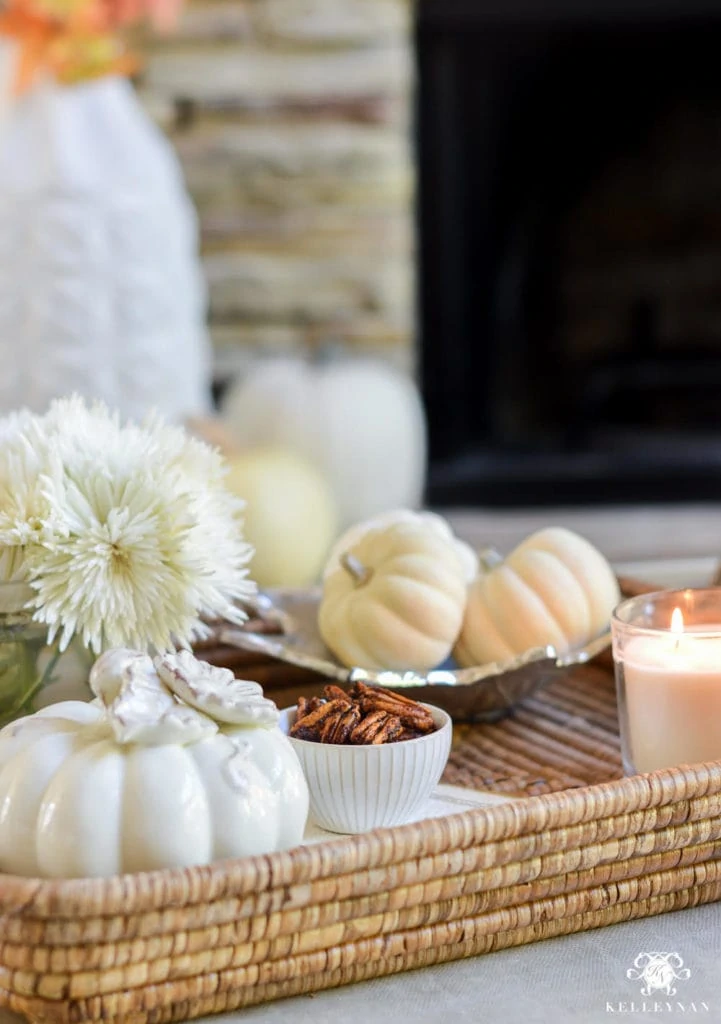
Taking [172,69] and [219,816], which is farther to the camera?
[172,69]

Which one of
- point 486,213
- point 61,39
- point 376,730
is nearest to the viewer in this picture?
point 376,730

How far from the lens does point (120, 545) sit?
1.98 ft

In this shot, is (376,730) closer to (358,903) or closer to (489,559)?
(358,903)

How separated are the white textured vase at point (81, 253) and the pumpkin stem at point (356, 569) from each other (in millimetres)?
794

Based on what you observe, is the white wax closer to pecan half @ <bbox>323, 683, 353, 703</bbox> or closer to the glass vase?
pecan half @ <bbox>323, 683, 353, 703</bbox>

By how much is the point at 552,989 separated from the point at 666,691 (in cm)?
17

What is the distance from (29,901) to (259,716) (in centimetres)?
11

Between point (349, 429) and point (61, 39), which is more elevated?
point (61, 39)

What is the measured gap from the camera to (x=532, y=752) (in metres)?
0.73

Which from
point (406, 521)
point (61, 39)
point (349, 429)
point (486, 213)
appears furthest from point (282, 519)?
point (486, 213)

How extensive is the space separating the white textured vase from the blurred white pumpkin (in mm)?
328

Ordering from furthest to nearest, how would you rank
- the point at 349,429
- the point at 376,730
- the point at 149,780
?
the point at 349,429
the point at 376,730
the point at 149,780

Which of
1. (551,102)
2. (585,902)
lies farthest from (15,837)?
(551,102)

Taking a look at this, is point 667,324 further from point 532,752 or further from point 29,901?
point 29,901
